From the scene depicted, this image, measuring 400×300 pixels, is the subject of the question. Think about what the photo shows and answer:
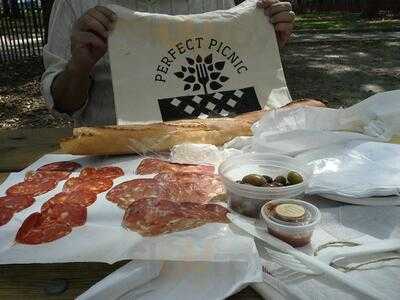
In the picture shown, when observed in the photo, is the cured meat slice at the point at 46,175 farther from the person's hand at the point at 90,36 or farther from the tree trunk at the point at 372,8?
the tree trunk at the point at 372,8

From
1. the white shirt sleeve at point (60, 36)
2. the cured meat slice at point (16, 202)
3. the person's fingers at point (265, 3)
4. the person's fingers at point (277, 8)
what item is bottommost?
the cured meat slice at point (16, 202)

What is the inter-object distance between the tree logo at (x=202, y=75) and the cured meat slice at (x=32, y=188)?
0.79 meters

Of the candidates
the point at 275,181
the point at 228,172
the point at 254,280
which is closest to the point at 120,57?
the point at 228,172

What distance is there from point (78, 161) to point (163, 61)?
61 centimetres

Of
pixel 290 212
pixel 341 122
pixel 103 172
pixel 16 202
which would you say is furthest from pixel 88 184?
pixel 341 122

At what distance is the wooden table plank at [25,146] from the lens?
1791 millimetres

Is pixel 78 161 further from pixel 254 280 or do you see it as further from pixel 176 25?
pixel 254 280

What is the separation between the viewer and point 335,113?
69.4 inches

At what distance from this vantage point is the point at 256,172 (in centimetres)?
140

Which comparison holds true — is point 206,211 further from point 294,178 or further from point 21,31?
point 21,31

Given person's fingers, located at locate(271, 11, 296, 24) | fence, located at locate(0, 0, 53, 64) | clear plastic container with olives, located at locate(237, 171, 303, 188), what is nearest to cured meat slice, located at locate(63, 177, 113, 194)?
clear plastic container with olives, located at locate(237, 171, 303, 188)

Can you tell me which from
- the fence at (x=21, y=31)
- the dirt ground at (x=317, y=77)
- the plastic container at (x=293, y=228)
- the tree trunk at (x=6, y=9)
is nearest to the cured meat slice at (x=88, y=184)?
the plastic container at (x=293, y=228)

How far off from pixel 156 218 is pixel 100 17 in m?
1.09

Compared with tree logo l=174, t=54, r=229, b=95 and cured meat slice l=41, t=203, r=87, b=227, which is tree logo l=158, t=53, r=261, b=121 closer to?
tree logo l=174, t=54, r=229, b=95
